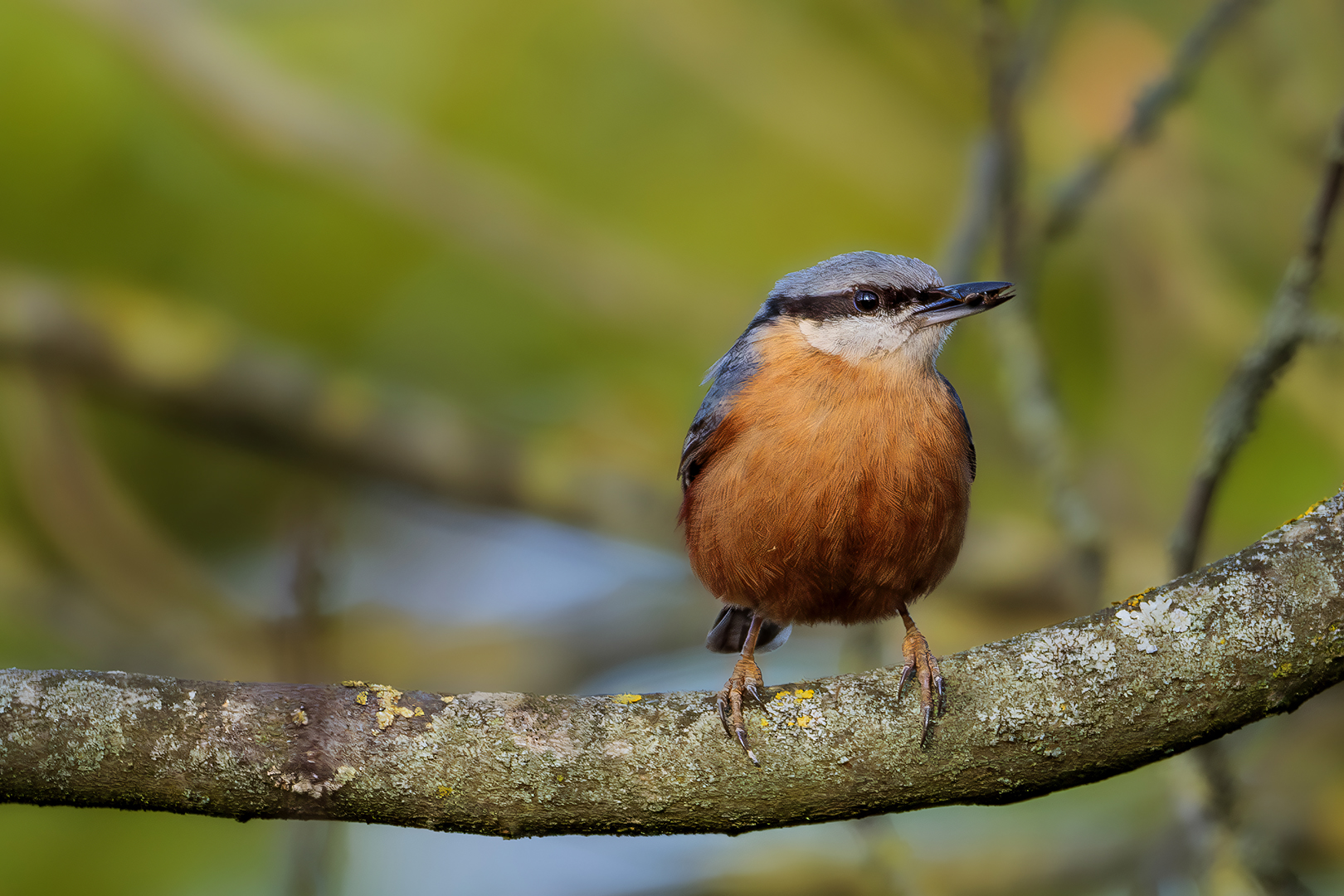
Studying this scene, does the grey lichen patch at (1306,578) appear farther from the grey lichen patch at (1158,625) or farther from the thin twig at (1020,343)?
the thin twig at (1020,343)

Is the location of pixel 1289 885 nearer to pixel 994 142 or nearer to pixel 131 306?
pixel 994 142

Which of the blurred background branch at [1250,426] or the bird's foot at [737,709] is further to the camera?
the blurred background branch at [1250,426]

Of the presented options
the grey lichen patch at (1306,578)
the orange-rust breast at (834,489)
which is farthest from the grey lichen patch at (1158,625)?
the orange-rust breast at (834,489)

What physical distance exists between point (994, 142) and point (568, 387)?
5.13 m

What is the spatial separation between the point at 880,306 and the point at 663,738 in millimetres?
2164

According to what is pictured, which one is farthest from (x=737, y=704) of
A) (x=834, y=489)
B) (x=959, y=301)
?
(x=959, y=301)

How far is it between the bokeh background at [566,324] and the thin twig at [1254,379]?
1102 millimetres

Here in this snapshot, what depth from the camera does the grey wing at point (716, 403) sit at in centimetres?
455

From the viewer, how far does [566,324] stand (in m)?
9.85

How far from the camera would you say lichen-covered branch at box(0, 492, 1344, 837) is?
112 inches

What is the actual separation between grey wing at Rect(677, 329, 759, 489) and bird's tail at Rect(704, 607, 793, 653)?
2.65 feet

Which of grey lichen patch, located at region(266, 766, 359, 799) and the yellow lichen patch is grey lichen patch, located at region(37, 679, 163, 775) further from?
the yellow lichen patch

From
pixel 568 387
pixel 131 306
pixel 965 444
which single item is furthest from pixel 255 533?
pixel 965 444

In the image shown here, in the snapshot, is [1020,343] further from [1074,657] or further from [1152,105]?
[1074,657]
